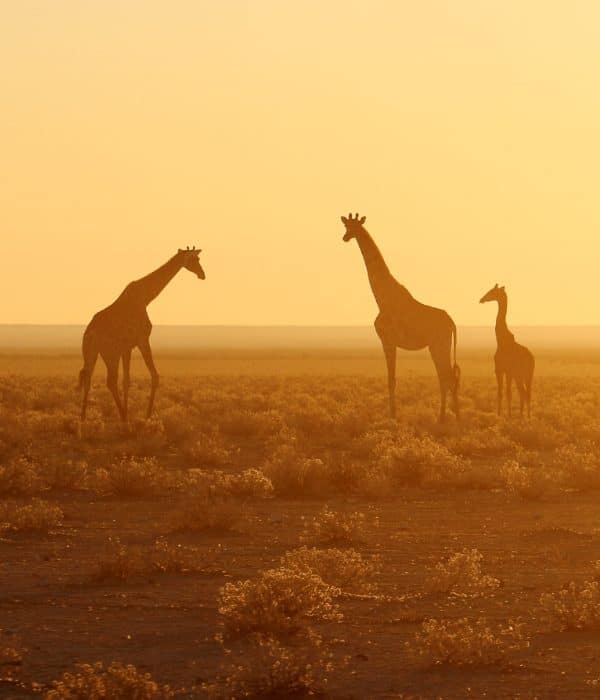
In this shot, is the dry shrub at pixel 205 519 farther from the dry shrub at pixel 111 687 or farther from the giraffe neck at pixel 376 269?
the giraffe neck at pixel 376 269

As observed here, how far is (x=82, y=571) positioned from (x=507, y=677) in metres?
4.83

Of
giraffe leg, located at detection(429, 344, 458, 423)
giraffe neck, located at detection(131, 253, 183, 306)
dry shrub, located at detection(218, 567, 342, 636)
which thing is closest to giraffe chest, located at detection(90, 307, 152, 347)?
giraffe neck, located at detection(131, 253, 183, 306)

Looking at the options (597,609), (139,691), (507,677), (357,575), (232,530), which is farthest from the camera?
(232,530)

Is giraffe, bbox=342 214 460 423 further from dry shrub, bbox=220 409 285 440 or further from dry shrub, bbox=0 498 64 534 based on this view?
dry shrub, bbox=0 498 64 534

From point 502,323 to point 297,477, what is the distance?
14.1 meters

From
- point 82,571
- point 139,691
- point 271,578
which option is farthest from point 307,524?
point 139,691

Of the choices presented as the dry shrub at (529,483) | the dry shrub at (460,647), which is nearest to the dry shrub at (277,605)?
the dry shrub at (460,647)

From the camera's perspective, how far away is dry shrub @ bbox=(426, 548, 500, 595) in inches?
462

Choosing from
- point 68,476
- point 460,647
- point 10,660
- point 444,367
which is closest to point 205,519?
point 68,476

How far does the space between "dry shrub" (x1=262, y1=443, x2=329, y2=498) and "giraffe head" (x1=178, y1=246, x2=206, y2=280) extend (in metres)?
9.52

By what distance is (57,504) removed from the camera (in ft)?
57.6

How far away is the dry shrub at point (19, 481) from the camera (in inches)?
719

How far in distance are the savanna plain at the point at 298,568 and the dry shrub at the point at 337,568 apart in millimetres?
29

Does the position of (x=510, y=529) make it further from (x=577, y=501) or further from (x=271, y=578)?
(x=271, y=578)
